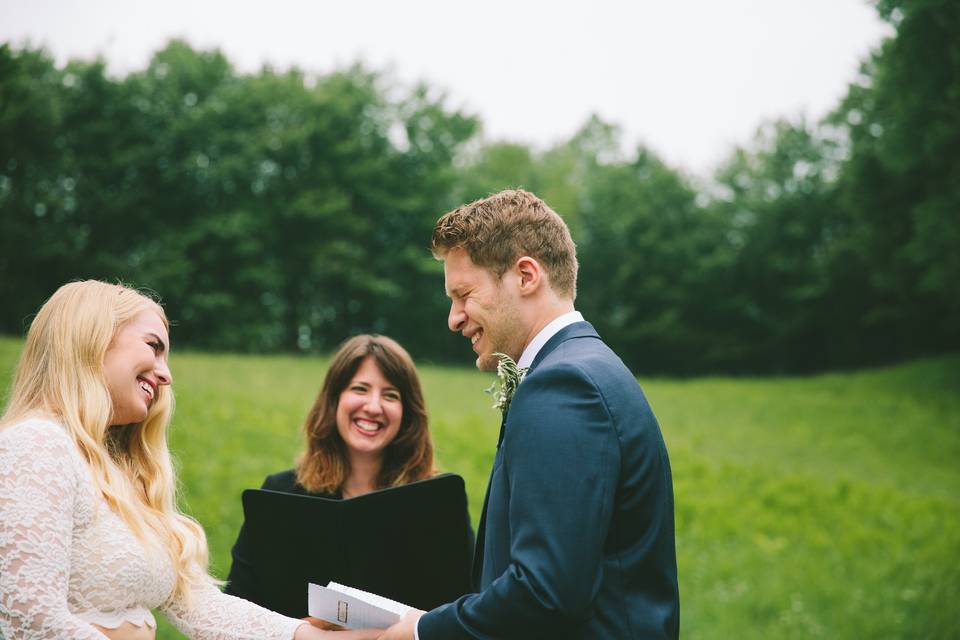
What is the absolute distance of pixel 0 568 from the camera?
2.44 m

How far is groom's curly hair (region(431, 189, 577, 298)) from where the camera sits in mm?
2762

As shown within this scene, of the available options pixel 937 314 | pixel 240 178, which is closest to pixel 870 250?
pixel 937 314

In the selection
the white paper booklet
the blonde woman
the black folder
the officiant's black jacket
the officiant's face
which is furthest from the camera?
the officiant's face

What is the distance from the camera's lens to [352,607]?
299 centimetres

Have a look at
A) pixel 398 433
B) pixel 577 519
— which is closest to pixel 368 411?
pixel 398 433

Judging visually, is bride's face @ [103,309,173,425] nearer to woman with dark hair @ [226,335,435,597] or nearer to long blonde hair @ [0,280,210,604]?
long blonde hair @ [0,280,210,604]

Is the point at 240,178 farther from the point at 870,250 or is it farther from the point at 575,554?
the point at 575,554

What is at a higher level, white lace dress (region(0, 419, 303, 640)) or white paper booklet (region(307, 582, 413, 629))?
white lace dress (region(0, 419, 303, 640))

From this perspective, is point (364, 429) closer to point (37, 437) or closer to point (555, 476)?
point (37, 437)

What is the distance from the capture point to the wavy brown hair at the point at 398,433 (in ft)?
15.3

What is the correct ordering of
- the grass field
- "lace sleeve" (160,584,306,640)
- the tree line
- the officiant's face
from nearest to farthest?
"lace sleeve" (160,584,306,640)
the officiant's face
the grass field
the tree line

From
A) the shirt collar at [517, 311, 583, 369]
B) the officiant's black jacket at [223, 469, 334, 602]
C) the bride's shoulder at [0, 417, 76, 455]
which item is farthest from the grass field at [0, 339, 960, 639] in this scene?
the shirt collar at [517, 311, 583, 369]

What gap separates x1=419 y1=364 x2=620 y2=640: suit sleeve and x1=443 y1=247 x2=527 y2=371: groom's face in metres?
0.42

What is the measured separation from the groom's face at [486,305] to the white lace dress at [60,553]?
4.46 ft
